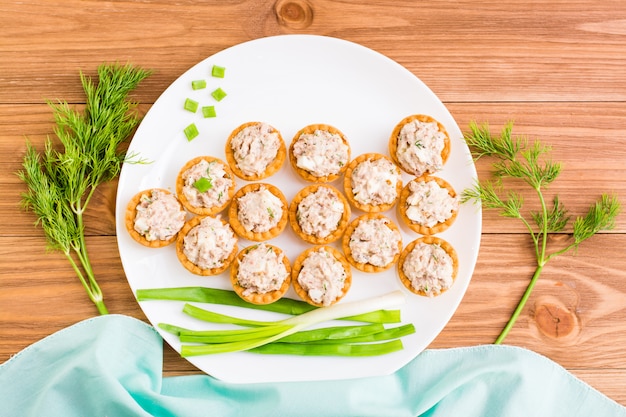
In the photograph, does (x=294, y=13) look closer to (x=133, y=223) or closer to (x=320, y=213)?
(x=320, y=213)

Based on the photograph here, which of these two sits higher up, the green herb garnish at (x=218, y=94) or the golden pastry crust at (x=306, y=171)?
the green herb garnish at (x=218, y=94)

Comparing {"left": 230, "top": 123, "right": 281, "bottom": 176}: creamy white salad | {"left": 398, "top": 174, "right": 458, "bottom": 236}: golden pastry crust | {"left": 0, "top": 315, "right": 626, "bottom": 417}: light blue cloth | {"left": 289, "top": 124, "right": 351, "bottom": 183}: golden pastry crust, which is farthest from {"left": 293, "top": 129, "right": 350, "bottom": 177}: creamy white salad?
{"left": 0, "top": 315, "right": 626, "bottom": 417}: light blue cloth

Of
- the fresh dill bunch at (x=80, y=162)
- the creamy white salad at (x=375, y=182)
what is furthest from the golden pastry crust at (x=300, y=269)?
the fresh dill bunch at (x=80, y=162)

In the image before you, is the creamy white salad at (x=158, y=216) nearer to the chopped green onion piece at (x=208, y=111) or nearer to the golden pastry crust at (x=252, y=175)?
the golden pastry crust at (x=252, y=175)

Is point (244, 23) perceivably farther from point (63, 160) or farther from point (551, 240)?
point (551, 240)

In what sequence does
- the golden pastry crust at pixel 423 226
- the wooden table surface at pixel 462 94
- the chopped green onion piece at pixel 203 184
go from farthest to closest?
the wooden table surface at pixel 462 94 < the golden pastry crust at pixel 423 226 < the chopped green onion piece at pixel 203 184
